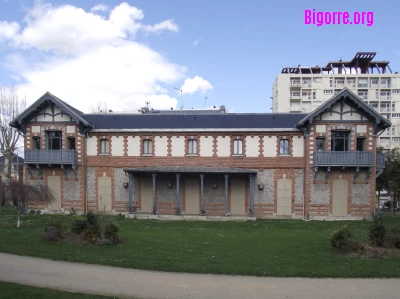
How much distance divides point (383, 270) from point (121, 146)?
19469 millimetres

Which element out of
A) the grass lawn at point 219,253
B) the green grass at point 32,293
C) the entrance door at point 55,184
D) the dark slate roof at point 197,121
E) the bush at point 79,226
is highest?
the dark slate roof at point 197,121

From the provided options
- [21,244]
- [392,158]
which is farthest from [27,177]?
[392,158]

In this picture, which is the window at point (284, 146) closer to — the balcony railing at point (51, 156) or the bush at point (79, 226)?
the bush at point (79, 226)

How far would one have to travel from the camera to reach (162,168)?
2445 centimetres

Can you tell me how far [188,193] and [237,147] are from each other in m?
5.01

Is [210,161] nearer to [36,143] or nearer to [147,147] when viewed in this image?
[147,147]

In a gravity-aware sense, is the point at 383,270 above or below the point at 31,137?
below

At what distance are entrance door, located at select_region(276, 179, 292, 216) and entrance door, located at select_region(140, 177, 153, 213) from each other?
9.49 m

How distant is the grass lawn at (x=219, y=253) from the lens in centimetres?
1077

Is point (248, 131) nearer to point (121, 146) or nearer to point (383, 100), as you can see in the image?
point (121, 146)

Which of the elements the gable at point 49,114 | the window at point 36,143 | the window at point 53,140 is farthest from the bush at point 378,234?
the window at point 36,143

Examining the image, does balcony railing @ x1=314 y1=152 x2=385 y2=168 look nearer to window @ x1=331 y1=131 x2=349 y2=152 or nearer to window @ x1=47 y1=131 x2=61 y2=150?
window @ x1=331 y1=131 x2=349 y2=152

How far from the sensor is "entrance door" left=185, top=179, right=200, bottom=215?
25234 millimetres

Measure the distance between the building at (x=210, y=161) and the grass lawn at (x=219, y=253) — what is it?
5.98m
